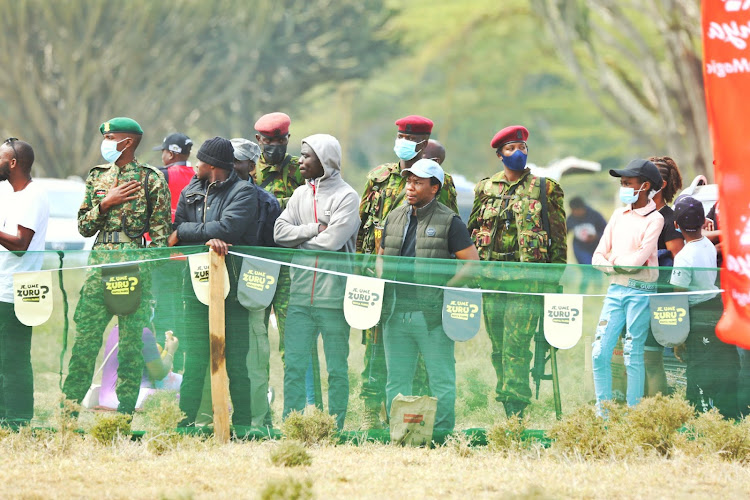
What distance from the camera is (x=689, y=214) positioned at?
Result: 779 cm

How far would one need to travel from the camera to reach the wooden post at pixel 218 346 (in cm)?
736

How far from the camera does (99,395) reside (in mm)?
7418

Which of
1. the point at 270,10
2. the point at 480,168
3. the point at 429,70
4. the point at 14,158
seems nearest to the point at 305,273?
the point at 14,158

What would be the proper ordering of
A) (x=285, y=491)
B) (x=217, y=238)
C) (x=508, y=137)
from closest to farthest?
1. (x=285, y=491)
2. (x=217, y=238)
3. (x=508, y=137)

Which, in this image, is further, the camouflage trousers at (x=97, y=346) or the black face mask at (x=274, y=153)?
the black face mask at (x=274, y=153)

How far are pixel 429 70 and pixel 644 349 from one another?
49082 mm

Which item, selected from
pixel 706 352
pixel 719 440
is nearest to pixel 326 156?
pixel 706 352

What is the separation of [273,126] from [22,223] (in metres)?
2.07

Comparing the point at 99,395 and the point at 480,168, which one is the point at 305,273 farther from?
the point at 480,168

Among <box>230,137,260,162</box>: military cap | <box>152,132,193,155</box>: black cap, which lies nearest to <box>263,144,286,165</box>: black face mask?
<box>230,137,260,162</box>: military cap

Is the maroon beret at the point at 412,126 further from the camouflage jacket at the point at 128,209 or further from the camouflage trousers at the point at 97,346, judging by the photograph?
the camouflage trousers at the point at 97,346

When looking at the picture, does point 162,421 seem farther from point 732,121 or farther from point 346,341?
point 732,121

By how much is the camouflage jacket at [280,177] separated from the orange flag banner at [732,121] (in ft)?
14.8

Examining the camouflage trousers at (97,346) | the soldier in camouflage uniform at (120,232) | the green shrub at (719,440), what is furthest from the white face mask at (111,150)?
the green shrub at (719,440)
